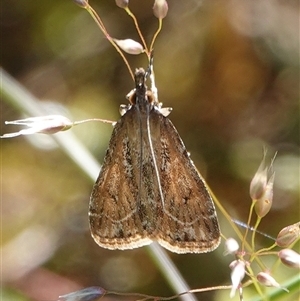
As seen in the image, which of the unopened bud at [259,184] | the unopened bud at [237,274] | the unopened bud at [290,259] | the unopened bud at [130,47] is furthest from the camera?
the unopened bud at [130,47]

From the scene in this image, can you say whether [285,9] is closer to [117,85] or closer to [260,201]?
[117,85]

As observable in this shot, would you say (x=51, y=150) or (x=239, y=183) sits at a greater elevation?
(x=51, y=150)

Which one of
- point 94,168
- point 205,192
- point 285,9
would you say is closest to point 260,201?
point 205,192

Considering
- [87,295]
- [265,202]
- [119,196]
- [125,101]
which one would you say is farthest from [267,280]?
[125,101]

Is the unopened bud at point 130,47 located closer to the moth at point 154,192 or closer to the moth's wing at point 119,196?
the moth at point 154,192

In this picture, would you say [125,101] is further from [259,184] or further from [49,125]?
[259,184]

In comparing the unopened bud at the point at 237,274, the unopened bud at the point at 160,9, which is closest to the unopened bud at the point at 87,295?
the unopened bud at the point at 237,274
